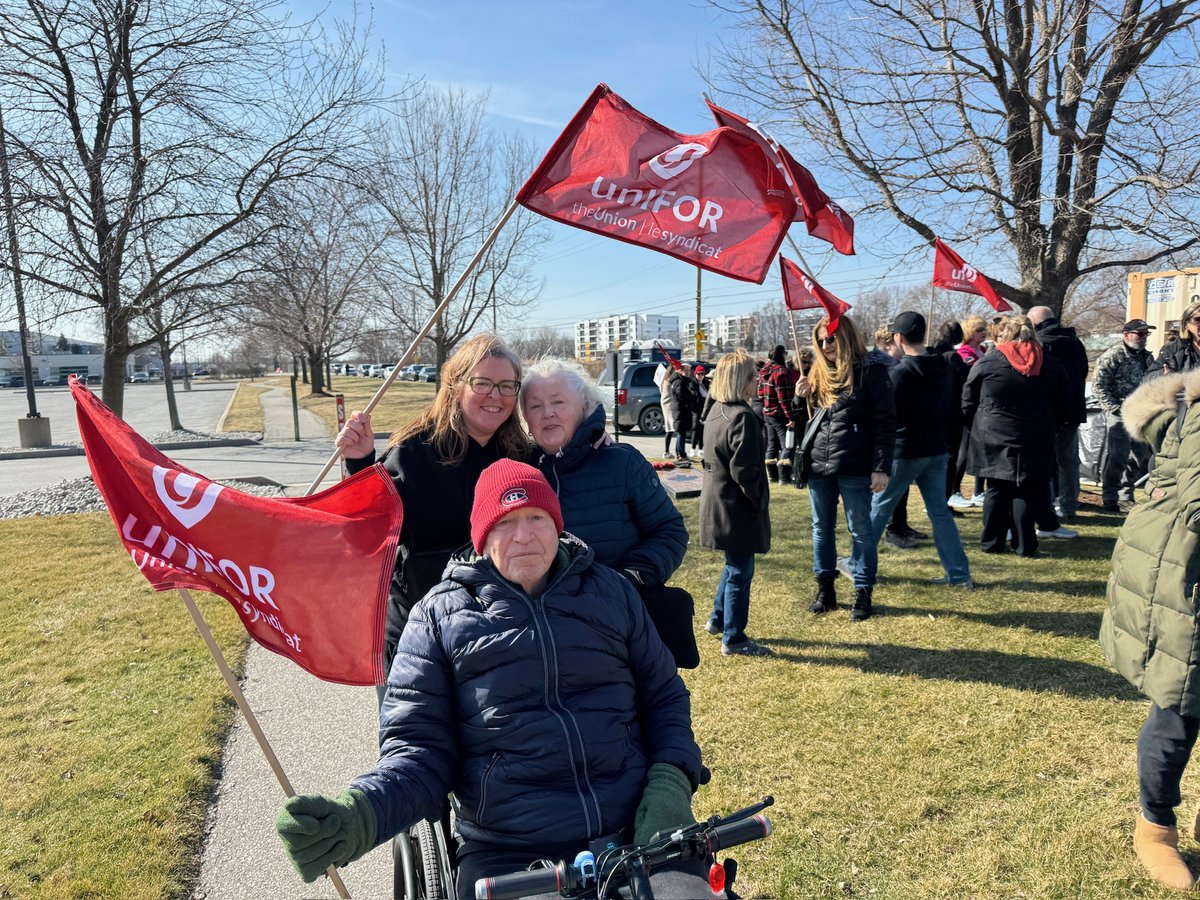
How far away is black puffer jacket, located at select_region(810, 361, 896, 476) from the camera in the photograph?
5359 millimetres

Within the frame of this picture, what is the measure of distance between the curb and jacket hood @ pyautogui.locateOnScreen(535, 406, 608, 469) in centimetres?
1520

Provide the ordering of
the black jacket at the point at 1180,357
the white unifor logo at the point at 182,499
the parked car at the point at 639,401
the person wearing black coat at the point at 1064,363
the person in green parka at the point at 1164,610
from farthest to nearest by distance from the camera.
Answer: the parked car at the point at 639,401 < the person wearing black coat at the point at 1064,363 < the black jacket at the point at 1180,357 < the person in green parka at the point at 1164,610 < the white unifor logo at the point at 182,499

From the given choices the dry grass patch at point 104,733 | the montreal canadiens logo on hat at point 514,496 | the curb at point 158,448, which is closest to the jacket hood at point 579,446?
the montreal canadiens logo on hat at point 514,496

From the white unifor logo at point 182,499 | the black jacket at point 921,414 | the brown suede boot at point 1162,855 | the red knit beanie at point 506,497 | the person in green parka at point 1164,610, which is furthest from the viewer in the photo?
the black jacket at point 921,414

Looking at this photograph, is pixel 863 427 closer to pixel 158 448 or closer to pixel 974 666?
pixel 974 666

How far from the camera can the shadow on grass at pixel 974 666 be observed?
Result: 4.36 meters

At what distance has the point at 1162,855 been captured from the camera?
280 cm

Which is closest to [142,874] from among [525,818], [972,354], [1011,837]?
[525,818]

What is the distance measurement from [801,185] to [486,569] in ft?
9.30

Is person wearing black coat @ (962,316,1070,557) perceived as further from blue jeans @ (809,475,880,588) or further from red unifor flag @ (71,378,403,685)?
red unifor flag @ (71,378,403,685)

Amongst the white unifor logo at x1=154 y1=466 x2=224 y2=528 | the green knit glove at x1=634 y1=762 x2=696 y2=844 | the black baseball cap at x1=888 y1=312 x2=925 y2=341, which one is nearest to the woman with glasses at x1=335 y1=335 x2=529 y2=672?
the white unifor logo at x1=154 y1=466 x2=224 y2=528

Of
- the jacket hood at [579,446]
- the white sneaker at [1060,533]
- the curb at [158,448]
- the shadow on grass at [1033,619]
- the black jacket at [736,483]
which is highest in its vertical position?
the jacket hood at [579,446]

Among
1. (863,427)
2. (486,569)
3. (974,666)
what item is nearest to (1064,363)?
(863,427)

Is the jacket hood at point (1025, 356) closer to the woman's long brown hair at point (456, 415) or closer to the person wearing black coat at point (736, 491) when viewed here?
the person wearing black coat at point (736, 491)
